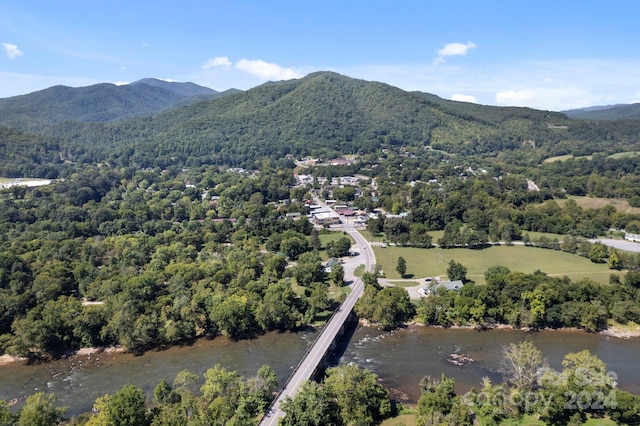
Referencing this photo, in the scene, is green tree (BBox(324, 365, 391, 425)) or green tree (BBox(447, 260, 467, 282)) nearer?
green tree (BBox(324, 365, 391, 425))

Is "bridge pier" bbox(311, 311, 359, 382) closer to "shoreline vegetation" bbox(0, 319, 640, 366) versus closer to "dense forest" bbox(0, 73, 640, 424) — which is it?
"dense forest" bbox(0, 73, 640, 424)

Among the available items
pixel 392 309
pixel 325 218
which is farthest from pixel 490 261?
pixel 325 218

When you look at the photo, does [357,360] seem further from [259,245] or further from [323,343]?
[259,245]

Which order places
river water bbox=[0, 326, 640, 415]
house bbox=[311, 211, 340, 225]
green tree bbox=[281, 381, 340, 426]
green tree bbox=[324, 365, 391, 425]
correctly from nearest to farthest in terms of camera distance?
green tree bbox=[281, 381, 340, 426], green tree bbox=[324, 365, 391, 425], river water bbox=[0, 326, 640, 415], house bbox=[311, 211, 340, 225]

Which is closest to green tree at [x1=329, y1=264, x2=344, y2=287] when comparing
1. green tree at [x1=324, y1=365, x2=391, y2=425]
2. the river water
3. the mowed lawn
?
the mowed lawn

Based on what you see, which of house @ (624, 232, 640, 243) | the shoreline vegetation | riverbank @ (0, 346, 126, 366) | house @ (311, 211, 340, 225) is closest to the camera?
riverbank @ (0, 346, 126, 366)

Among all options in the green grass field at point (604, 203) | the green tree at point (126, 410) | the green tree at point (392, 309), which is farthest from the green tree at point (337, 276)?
the green grass field at point (604, 203)
